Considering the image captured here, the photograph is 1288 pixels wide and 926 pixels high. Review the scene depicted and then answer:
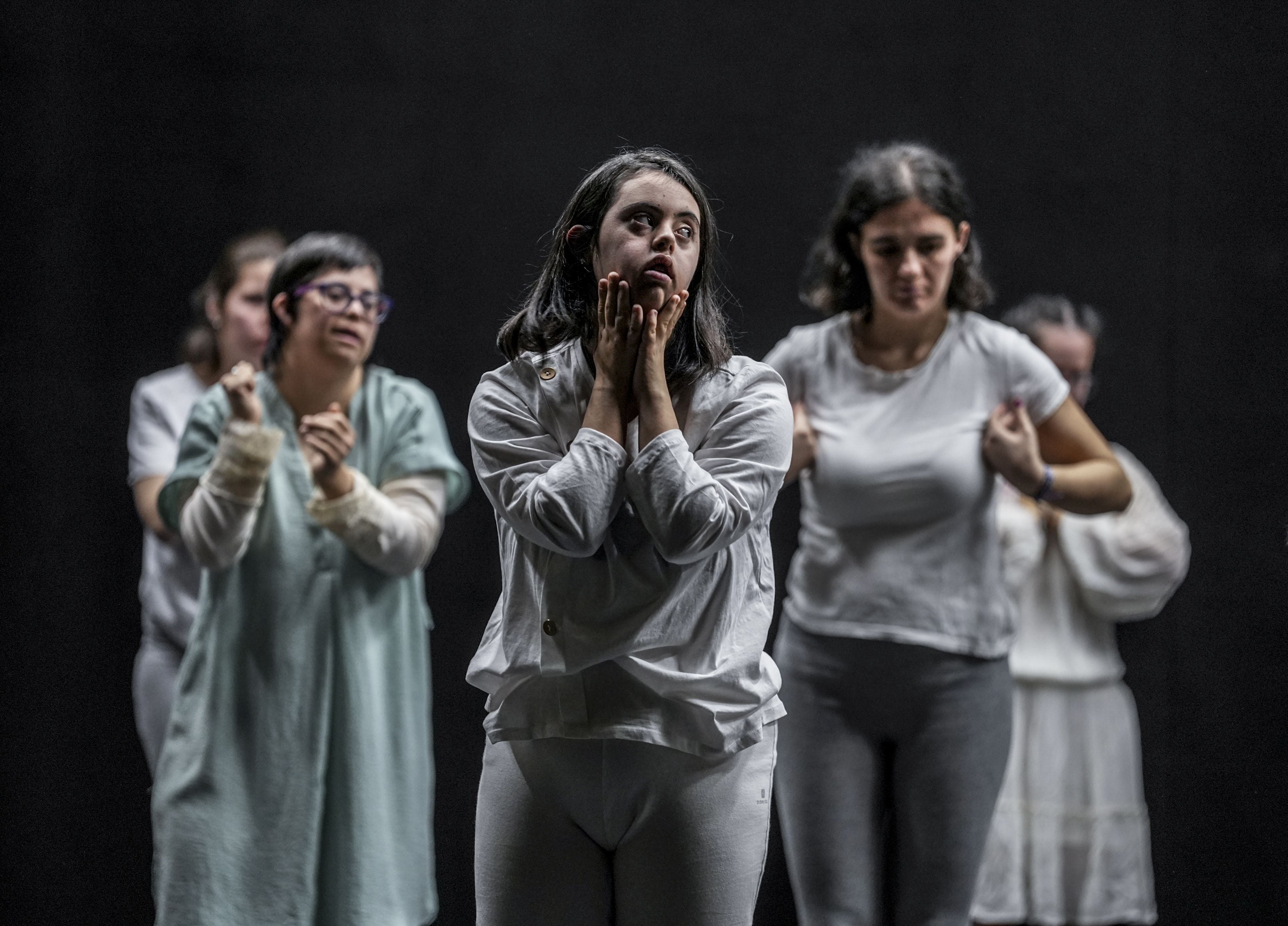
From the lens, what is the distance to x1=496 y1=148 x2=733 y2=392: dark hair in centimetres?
167

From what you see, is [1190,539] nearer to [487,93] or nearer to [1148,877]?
[1148,877]

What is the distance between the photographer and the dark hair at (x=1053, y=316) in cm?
321

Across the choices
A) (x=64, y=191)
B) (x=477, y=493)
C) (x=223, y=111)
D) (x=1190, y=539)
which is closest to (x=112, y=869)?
(x=477, y=493)

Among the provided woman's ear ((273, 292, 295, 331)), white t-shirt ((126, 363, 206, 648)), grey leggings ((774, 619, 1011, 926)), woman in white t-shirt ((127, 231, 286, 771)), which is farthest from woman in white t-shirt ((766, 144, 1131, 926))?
white t-shirt ((126, 363, 206, 648))

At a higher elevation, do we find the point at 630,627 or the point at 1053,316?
the point at 1053,316

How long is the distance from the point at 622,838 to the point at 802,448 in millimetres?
967

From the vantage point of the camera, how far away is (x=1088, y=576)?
3270mm

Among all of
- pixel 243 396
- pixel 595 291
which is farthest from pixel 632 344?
pixel 243 396

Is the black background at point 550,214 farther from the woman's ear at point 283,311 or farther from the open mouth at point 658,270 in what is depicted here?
the open mouth at point 658,270

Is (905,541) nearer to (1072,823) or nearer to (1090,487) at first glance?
(1090,487)

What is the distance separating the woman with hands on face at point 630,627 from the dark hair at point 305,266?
102 centimetres

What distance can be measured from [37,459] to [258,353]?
2.36ft

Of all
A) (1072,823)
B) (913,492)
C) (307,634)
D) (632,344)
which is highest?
(632,344)

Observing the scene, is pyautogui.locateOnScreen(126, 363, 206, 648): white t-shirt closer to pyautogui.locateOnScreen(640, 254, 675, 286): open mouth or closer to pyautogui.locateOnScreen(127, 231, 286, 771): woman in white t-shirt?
pyautogui.locateOnScreen(127, 231, 286, 771): woman in white t-shirt
